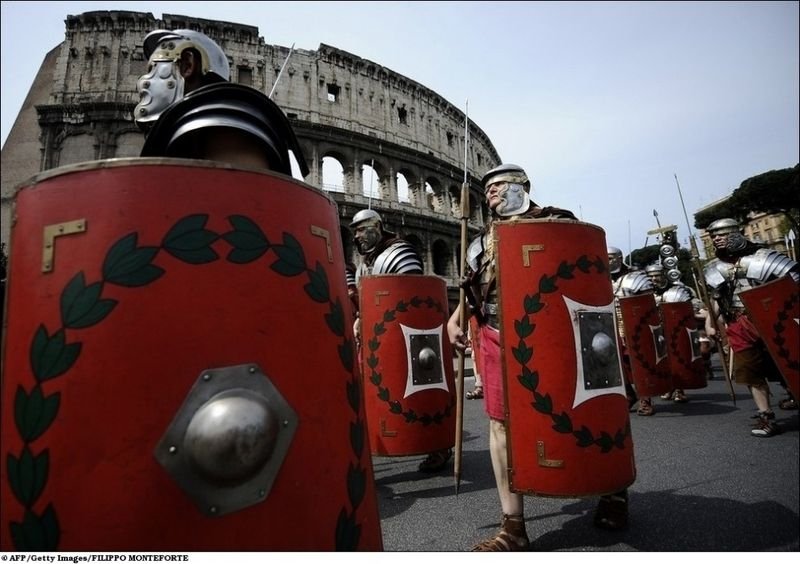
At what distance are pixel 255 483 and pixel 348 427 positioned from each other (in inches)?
8.1

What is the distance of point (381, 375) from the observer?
287 cm

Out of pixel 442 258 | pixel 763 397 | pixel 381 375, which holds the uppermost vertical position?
pixel 442 258

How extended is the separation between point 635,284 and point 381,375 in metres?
3.54

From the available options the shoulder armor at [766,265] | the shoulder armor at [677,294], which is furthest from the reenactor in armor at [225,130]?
the shoulder armor at [677,294]

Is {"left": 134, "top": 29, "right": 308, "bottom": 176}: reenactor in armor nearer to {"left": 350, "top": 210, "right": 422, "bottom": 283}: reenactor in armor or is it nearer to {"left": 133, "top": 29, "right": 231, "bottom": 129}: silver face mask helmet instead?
{"left": 133, "top": 29, "right": 231, "bottom": 129}: silver face mask helmet

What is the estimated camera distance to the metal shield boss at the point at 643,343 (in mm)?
4637

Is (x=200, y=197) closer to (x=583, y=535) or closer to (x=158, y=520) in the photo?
(x=158, y=520)

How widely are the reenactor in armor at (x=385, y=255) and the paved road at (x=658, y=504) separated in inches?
4.8

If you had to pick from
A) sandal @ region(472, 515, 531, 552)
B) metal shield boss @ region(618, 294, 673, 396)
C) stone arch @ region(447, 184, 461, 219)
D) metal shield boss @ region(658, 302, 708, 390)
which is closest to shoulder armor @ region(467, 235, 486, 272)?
sandal @ region(472, 515, 531, 552)

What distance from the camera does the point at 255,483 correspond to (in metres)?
0.75

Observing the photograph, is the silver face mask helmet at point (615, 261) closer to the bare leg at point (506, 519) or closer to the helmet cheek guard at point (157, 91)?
the bare leg at point (506, 519)

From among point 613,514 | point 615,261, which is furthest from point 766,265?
point 613,514

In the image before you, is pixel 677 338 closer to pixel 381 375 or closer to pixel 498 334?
pixel 381 375

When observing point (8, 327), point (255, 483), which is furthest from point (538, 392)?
point (8, 327)
